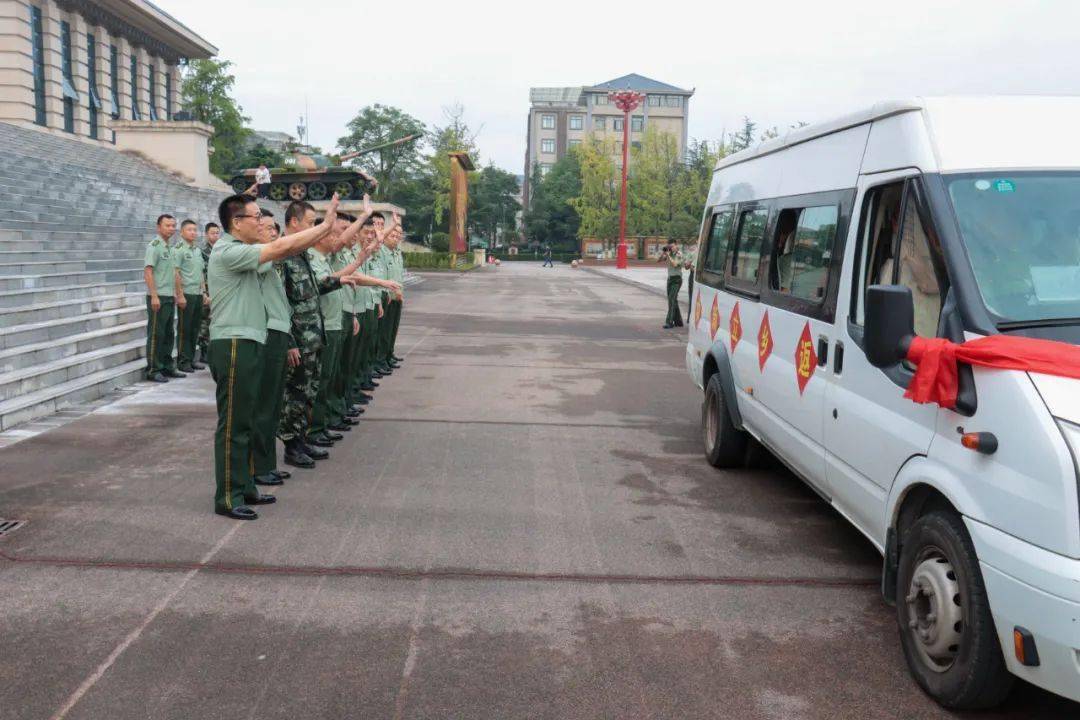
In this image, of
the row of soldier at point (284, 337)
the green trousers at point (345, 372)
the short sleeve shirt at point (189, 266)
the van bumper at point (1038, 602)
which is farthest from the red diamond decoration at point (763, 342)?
the short sleeve shirt at point (189, 266)

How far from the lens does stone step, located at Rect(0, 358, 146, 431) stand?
28.1ft

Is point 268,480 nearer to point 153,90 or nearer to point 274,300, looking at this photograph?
point 274,300

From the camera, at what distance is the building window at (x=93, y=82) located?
40094mm

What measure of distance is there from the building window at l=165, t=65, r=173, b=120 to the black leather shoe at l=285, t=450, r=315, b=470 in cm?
4623

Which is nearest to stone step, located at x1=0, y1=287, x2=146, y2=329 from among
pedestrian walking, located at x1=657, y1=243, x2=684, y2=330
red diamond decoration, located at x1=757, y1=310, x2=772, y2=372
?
red diamond decoration, located at x1=757, y1=310, x2=772, y2=372

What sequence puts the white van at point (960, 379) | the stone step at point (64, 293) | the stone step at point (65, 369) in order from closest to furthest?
1. the white van at point (960, 379)
2. the stone step at point (65, 369)
3. the stone step at point (64, 293)

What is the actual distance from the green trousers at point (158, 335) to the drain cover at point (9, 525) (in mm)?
5886

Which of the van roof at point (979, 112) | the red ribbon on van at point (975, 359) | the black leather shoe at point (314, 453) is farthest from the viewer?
the black leather shoe at point (314, 453)

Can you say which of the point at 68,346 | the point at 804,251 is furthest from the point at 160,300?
the point at 804,251

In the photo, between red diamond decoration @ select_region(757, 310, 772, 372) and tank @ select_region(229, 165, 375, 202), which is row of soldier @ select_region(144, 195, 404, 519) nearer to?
red diamond decoration @ select_region(757, 310, 772, 372)

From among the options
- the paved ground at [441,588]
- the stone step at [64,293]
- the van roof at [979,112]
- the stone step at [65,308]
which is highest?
the van roof at [979,112]

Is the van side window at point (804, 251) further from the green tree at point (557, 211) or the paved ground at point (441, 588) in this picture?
the green tree at point (557, 211)

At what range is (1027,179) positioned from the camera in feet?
13.1

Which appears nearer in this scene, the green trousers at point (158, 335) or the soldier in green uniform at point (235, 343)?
the soldier in green uniform at point (235, 343)
